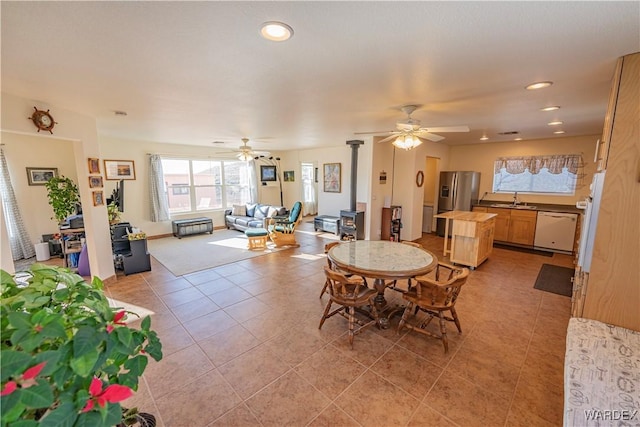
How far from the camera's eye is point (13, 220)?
15.4 feet

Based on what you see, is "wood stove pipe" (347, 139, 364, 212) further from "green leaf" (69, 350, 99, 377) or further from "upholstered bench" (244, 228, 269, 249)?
"green leaf" (69, 350, 99, 377)

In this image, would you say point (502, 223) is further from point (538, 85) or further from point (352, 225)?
point (538, 85)

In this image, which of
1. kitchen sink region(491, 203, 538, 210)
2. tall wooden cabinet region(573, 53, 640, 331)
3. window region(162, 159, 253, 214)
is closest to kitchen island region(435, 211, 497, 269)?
kitchen sink region(491, 203, 538, 210)

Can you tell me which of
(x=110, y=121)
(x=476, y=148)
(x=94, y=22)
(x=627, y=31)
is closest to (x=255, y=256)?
(x=110, y=121)

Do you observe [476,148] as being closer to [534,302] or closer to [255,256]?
[534,302]

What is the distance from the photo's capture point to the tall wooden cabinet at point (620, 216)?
180cm

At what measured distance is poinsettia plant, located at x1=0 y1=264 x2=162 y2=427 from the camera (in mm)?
603

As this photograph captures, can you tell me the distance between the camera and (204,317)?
2.97 metres

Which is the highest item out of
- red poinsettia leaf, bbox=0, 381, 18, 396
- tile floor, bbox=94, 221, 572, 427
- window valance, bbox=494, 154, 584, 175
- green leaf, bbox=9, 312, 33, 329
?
window valance, bbox=494, 154, 584, 175

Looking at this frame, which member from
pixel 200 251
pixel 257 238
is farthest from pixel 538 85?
pixel 200 251

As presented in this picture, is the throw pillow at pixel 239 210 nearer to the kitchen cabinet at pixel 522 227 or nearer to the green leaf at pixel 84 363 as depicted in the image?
the kitchen cabinet at pixel 522 227

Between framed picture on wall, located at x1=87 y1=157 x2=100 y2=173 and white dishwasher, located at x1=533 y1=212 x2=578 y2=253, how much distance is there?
26.2 feet

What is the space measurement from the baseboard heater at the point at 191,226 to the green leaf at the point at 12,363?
6739 millimetres

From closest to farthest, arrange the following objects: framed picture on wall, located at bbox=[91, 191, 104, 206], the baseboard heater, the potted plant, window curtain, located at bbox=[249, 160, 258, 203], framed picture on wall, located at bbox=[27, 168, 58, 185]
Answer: framed picture on wall, located at bbox=[91, 191, 104, 206], the potted plant, framed picture on wall, located at bbox=[27, 168, 58, 185], the baseboard heater, window curtain, located at bbox=[249, 160, 258, 203]
